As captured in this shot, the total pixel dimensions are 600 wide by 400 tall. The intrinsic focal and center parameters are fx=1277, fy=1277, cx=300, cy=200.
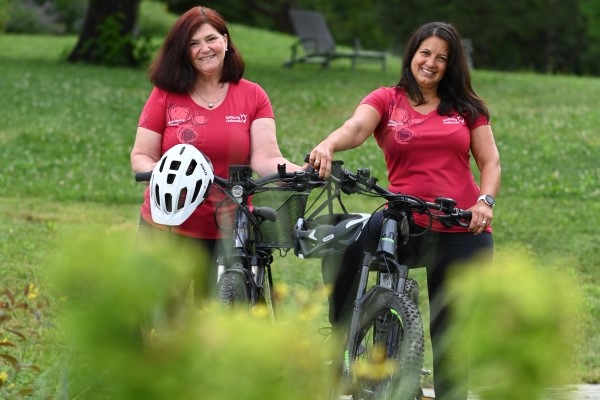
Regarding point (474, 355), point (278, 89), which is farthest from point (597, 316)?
point (278, 89)

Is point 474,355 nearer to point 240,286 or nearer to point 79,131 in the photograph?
point 240,286

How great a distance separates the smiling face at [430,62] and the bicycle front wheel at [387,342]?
85cm

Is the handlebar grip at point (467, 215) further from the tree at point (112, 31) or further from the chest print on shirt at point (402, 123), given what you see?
the tree at point (112, 31)

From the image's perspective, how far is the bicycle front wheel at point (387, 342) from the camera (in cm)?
381

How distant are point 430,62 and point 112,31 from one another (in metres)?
19.7

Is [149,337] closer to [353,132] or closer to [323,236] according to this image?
[323,236]

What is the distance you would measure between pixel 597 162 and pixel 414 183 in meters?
10.8

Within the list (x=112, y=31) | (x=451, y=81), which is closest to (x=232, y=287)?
(x=451, y=81)

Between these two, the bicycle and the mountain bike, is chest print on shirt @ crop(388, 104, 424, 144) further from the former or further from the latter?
the mountain bike

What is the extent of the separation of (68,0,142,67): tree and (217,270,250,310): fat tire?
19.8 meters

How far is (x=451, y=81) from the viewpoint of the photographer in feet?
15.3

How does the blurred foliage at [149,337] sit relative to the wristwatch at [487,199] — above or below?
above

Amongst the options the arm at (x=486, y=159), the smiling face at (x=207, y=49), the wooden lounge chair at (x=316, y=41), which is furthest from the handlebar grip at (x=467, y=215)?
the wooden lounge chair at (x=316, y=41)

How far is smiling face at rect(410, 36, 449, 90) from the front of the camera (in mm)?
4609
